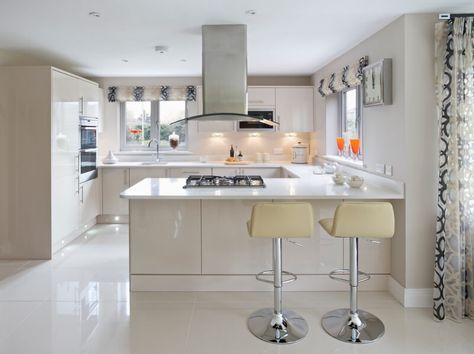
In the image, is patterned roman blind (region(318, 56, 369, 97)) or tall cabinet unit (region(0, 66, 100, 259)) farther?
tall cabinet unit (region(0, 66, 100, 259))

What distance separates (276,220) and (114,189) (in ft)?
13.6

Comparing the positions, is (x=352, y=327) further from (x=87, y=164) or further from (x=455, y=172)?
(x=87, y=164)

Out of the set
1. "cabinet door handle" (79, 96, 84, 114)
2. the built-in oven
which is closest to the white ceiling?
"cabinet door handle" (79, 96, 84, 114)

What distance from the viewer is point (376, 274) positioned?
3729 mm

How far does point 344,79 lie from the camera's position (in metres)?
4.70

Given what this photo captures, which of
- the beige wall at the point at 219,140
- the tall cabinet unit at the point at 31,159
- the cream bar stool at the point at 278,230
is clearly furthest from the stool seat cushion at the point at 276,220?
the beige wall at the point at 219,140

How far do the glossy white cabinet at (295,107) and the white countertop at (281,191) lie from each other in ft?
8.03

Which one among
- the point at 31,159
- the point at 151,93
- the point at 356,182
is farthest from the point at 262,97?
the point at 31,159

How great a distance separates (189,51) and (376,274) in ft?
10.1

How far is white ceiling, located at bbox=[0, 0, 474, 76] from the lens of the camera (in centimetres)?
319

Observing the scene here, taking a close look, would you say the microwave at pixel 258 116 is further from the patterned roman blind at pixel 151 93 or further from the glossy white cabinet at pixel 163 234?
the glossy white cabinet at pixel 163 234

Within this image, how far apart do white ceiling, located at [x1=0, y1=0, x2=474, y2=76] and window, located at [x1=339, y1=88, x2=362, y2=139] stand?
545 mm

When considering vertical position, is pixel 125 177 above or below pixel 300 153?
below

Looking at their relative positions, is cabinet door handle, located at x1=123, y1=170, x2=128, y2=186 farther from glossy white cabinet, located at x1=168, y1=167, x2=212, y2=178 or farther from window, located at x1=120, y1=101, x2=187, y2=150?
window, located at x1=120, y1=101, x2=187, y2=150
